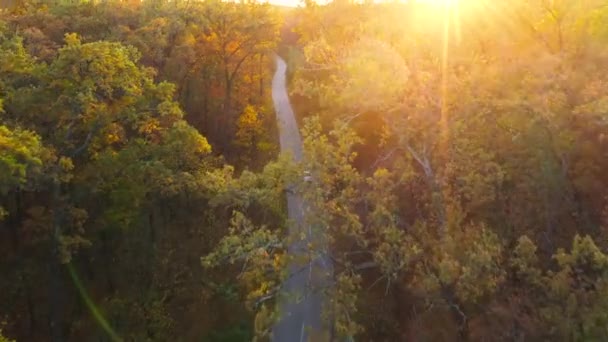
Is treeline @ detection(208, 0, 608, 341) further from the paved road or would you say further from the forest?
the paved road

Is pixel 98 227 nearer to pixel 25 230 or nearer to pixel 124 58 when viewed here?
pixel 25 230

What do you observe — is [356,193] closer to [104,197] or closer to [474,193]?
[474,193]

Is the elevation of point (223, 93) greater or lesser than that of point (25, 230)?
greater

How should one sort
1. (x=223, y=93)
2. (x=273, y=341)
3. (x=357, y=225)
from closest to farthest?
1. (x=357, y=225)
2. (x=273, y=341)
3. (x=223, y=93)

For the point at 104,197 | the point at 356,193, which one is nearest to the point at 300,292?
the point at 356,193

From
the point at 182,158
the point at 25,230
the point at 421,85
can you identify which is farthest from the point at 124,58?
the point at 421,85

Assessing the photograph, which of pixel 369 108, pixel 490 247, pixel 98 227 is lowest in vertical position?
pixel 98 227
